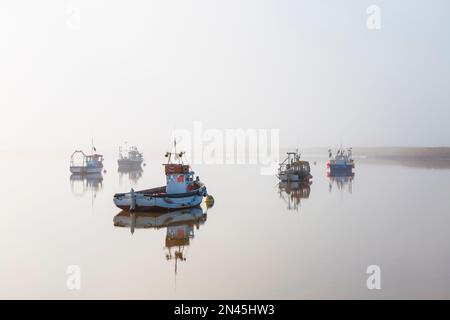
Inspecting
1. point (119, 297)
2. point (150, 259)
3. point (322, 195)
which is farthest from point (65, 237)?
point (322, 195)

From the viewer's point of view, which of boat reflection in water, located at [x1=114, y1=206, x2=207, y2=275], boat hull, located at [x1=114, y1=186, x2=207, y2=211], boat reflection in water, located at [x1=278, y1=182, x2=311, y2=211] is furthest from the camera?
boat reflection in water, located at [x1=278, y1=182, x2=311, y2=211]

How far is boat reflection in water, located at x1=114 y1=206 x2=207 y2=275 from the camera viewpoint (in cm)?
2933

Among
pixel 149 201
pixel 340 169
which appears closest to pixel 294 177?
pixel 340 169

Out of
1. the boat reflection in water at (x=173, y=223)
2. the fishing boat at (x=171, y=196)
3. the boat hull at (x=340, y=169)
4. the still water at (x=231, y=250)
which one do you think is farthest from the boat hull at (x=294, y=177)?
the boat reflection in water at (x=173, y=223)

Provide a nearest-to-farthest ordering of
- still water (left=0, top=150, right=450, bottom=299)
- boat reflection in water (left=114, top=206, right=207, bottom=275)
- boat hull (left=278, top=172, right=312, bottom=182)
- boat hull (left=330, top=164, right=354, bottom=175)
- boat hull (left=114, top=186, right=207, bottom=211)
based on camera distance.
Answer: still water (left=0, top=150, right=450, bottom=299)
boat reflection in water (left=114, top=206, right=207, bottom=275)
boat hull (left=114, top=186, right=207, bottom=211)
boat hull (left=278, top=172, right=312, bottom=182)
boat hull (left=330, top=164, right=354, bottom=175)

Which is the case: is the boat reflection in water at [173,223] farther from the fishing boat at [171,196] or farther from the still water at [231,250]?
the fishing boat at [171,196]

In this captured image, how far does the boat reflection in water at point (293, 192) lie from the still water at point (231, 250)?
938mm

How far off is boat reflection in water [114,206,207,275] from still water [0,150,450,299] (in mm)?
94

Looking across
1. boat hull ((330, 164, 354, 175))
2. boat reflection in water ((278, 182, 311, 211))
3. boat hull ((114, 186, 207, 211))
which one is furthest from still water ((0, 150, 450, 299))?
boat hull ((330, 164, 354, 175))

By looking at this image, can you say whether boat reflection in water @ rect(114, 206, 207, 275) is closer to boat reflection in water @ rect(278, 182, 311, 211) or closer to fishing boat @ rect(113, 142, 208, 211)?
fishing boat @ rect(113, 142, 208, 211)

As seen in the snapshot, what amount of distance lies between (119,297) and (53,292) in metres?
3.56

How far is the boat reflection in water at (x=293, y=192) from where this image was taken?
51344mm

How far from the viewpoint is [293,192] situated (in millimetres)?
64438

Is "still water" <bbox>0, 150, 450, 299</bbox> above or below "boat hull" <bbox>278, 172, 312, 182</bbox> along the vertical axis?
below
